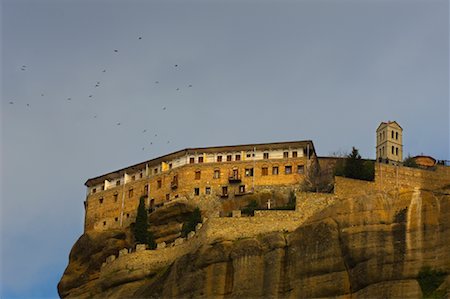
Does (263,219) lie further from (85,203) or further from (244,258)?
(85,203)

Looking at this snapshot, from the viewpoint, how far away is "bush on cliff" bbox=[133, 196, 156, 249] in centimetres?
10735

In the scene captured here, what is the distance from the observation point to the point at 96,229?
117 metres

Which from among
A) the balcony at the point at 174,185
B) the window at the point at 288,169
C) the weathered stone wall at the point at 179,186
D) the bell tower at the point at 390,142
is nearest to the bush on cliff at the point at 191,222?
the weathered stone wall at the point at 179,186

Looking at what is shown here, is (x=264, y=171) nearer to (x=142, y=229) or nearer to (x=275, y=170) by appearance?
(x=275, y=170)

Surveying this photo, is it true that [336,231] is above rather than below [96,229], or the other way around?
below

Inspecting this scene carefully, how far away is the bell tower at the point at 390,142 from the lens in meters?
111

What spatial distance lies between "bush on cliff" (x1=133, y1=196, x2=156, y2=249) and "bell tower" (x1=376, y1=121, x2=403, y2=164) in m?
22.4

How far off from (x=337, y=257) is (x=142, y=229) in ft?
95.7

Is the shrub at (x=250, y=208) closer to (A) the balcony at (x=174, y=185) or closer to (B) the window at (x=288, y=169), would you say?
(B) the window at (x=288, y=169)

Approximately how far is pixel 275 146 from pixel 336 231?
2776cm

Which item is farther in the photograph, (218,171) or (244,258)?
(218,171)

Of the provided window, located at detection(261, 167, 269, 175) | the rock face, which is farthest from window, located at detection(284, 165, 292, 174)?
the rock face

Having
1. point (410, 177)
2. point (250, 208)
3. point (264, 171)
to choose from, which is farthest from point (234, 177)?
point (410, 177)

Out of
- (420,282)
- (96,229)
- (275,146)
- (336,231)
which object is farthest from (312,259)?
(96,229)
